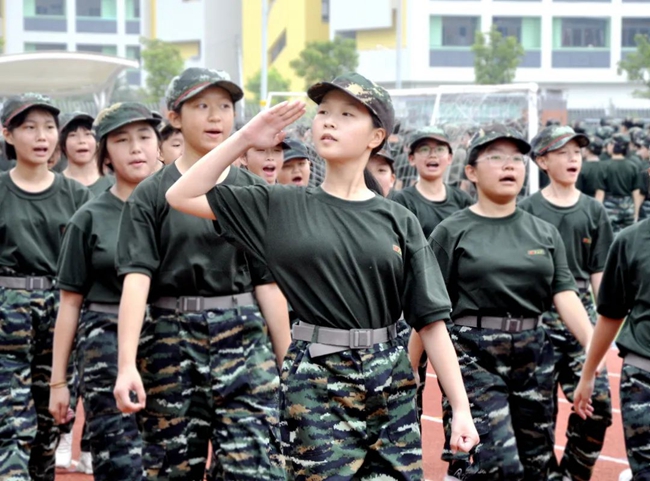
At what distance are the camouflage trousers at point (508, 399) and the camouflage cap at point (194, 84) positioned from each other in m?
2.01

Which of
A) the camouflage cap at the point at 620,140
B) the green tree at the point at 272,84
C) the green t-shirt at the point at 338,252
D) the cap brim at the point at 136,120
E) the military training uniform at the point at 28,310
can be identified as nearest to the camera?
the green t-shirt at the point at 338,252

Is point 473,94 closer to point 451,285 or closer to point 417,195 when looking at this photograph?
point 417,195

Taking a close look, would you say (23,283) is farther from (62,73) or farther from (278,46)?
(278,46)

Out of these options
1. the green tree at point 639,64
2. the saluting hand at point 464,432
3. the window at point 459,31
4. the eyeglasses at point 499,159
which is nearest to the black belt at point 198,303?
the saluting hand at point 464,432

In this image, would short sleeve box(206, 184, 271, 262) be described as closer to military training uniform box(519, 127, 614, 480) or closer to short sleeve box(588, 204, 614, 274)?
military training uniform box(519, 127, 614, 480)

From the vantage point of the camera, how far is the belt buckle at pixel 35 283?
23.9 ft

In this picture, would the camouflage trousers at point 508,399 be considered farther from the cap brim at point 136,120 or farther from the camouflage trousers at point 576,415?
the cap brim at point 136,120

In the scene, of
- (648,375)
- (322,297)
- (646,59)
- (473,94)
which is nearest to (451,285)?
(648,375)

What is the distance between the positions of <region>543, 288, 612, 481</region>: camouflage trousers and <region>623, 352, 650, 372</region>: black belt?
2.08m

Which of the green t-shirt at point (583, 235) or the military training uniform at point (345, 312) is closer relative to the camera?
the military training uniform at point (345, 312)

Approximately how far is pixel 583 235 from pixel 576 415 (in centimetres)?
140

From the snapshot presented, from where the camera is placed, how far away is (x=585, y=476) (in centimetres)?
798

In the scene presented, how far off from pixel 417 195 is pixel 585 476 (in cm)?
255

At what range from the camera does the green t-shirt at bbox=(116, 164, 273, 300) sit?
5.64 m
